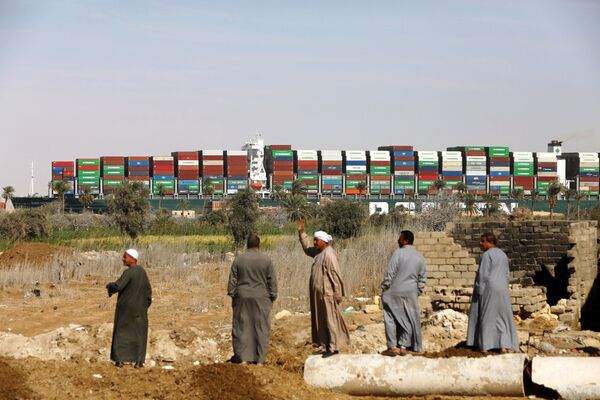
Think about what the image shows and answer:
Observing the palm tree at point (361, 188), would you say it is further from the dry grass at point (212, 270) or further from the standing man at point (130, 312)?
the standing man at point (130, 312)

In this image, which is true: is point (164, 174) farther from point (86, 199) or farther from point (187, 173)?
point (86, 199)

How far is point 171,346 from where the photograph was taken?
13008 mm

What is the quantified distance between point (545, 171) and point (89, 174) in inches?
2159

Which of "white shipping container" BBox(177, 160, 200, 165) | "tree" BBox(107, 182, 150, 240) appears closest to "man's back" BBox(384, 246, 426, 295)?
"tree" BBox(107, 182, 150, 240)

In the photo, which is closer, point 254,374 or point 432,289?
point 254,374

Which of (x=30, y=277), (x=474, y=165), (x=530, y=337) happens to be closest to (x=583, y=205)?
(x=474, y=165)

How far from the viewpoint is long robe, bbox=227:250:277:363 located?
10266 millimetres

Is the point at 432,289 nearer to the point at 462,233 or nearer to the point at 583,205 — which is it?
the point at 462,233

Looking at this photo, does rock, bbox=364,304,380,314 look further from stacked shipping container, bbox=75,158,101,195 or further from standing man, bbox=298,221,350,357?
stacked shipping container, bbox=75,158,101,195

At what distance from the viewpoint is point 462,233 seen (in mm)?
16391

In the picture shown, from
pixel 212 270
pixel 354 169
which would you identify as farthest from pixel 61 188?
pixel 212 270

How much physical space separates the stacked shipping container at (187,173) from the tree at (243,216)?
266 feet

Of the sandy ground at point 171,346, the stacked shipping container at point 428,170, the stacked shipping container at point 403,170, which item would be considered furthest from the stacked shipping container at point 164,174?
the sandy ground at point 171,346

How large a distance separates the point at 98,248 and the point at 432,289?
2347 cm
